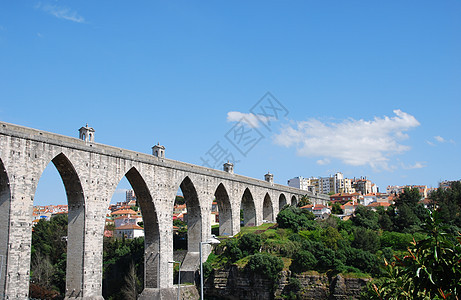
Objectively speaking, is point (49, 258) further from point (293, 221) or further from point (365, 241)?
point (365, 241)

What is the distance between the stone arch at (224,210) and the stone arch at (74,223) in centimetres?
2123

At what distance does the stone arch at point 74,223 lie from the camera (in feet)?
102

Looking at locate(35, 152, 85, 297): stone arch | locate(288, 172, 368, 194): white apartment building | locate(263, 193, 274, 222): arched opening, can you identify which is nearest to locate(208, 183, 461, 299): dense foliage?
locate(263, 193, 274, 222): arched opening

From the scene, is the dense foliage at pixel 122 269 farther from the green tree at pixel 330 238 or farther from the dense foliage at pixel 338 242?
the green tree at pixel 330 238

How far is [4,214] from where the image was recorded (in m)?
26.7

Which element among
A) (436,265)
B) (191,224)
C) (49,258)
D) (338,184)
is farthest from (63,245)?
(338,184)

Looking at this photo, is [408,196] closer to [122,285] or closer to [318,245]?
[318,245]

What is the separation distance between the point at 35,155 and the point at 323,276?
85.0 ft

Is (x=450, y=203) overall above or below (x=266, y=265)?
above

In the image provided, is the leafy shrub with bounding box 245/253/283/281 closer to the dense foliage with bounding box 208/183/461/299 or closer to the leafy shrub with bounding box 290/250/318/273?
the dense foliage with bounding box 208/183/461/299

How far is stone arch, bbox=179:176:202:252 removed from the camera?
44.5 m

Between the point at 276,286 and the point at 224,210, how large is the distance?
13.9 metres

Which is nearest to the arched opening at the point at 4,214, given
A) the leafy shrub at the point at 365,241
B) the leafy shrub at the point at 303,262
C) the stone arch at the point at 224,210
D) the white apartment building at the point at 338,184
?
the leafy shrub at the point at 303,262

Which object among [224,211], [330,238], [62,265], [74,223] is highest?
[224,211]
